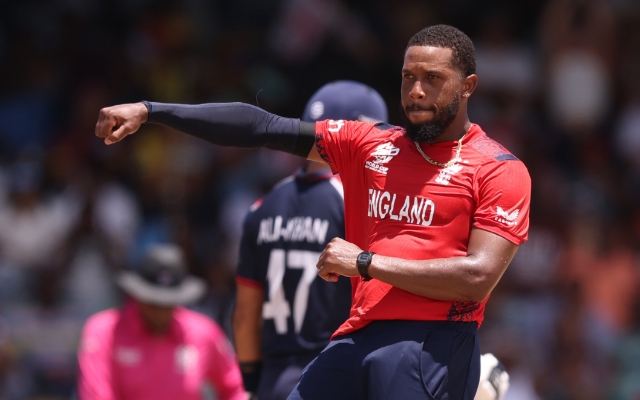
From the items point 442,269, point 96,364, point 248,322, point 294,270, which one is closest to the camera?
point 442,269

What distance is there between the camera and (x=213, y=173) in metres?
11.0

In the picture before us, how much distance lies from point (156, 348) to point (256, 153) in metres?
4.06

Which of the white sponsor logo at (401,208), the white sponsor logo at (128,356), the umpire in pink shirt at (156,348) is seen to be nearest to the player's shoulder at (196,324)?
the umpire in pink shirt at (156,348)

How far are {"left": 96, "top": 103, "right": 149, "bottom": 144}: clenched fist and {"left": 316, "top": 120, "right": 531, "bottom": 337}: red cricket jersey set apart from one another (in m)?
0.96

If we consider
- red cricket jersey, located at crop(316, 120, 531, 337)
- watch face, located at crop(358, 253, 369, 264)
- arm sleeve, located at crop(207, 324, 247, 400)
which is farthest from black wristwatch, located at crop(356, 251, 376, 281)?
arm sleeve, located at crop(207, 324, 247, 400)

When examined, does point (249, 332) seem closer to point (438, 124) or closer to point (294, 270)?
point (294, 270)

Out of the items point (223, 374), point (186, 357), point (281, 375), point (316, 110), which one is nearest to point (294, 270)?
point (281, 375)

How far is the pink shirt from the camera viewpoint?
23.3 feet

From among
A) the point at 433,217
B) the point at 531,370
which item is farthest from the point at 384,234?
the point at 531,370

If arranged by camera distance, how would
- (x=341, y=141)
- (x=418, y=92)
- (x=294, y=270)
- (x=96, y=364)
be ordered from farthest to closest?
(x=96, y=364)
(x=294, y=270)
(x=341, y=141)
(x=418, y=92)

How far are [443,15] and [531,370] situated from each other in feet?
15.8

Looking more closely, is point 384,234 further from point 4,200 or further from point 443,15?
point 443,15

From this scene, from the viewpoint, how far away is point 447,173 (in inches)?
162

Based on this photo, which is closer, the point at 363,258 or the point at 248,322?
the point at 363,258
